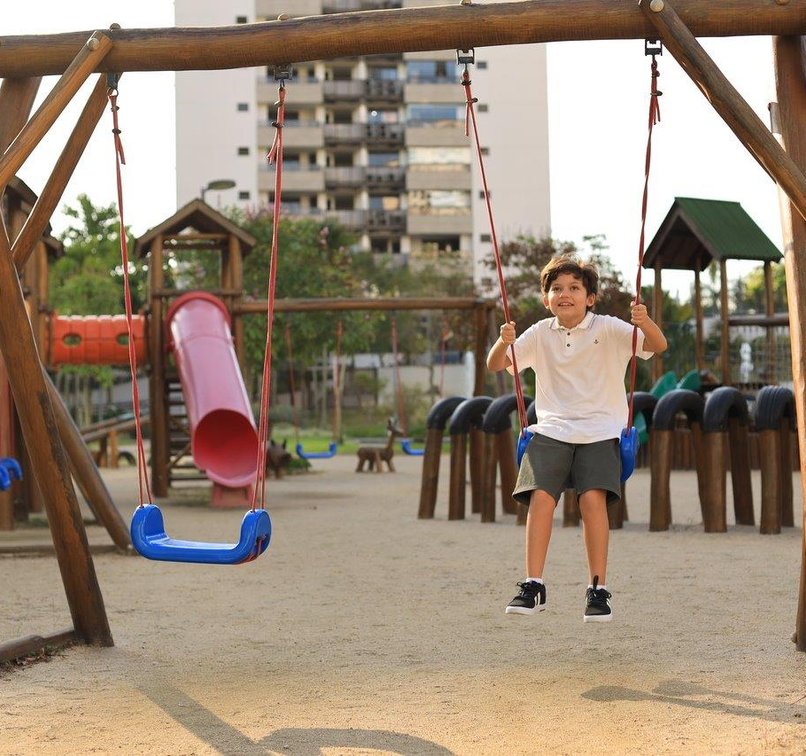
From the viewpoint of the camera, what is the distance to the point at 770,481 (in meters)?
11.3

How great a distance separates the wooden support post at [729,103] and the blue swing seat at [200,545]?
113 inches

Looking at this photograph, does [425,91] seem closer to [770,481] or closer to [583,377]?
[770,481]

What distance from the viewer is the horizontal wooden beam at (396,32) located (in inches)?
241

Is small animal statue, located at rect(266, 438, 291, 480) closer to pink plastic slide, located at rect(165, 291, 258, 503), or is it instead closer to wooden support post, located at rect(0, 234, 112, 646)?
pink plastic slide, located at rect(165, 291, 258, 503)

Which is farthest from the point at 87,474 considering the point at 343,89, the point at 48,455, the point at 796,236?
the point at 343,89

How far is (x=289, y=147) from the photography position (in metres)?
68.8

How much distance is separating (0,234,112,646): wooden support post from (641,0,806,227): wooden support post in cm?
335

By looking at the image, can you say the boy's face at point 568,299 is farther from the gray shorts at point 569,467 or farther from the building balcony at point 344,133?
the building balcony at point 344,133

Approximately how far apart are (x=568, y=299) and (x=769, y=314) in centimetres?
1697

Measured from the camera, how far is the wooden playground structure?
6008mm

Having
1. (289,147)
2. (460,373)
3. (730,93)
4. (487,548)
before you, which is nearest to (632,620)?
(730,93)

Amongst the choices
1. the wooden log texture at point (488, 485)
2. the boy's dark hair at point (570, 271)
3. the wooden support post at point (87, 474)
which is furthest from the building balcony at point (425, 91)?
the boy's dark hair at point (570, 271)

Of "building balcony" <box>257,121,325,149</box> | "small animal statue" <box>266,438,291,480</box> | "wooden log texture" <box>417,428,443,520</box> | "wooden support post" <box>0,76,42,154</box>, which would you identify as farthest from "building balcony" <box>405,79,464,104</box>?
"wooden support post" <box>0,76,42,154</box>

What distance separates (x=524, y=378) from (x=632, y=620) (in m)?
28.2
